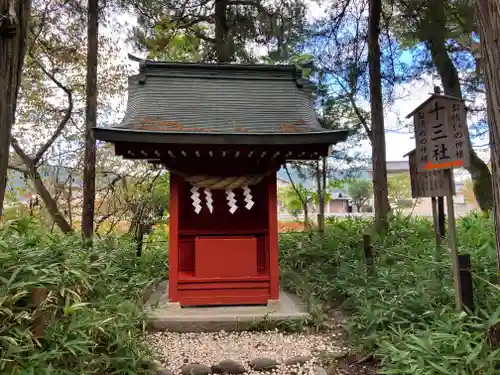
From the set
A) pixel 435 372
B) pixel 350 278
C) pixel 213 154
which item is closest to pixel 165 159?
pixel 213 154

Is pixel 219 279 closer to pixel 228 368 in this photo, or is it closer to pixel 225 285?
pixel 225 285

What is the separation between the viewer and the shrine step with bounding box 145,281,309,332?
13.4 ft

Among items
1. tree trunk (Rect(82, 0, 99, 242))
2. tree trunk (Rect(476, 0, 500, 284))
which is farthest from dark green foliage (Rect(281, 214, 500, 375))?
tree trunk (Rect(82, 0, 99, 242))

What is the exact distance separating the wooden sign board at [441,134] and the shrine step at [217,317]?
227cm

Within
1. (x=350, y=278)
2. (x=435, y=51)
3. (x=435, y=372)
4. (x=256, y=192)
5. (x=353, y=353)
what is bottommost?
(x=353, y=353)

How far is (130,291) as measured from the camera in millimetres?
4355

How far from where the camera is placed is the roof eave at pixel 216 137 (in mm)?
3994

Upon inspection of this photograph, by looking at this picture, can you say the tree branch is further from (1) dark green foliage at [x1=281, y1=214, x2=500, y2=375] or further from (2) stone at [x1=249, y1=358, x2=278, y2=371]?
(2) stone at [x1=249, y1=358, x2=278, y2=371]

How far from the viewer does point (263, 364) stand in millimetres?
3260

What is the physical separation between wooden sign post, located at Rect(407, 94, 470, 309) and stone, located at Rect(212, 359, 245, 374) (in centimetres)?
196

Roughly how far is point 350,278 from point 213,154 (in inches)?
95.7

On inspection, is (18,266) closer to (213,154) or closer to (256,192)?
(213,154)

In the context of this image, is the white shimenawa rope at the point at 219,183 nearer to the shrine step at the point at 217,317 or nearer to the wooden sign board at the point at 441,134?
the shrine step at the point at 217,317

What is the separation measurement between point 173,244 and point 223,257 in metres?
0.68
